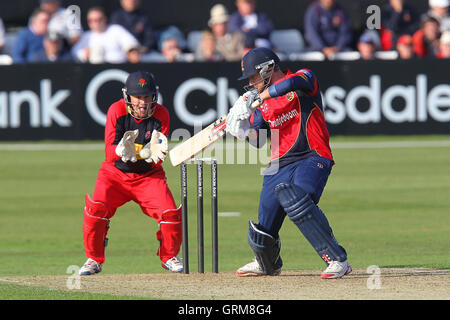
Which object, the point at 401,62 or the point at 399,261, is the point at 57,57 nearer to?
the point at 401,62

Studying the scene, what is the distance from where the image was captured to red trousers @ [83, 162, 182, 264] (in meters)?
8.70

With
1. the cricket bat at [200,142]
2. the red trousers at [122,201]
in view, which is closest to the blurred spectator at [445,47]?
the red trousers at [122,201]

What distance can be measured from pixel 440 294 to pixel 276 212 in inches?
61.8

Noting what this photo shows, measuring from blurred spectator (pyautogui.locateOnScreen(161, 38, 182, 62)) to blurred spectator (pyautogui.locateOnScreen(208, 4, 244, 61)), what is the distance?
796mm

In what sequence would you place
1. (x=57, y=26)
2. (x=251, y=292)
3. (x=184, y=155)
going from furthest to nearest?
(x=57, y=26), (x=184, y=155), (x=251, y=292)

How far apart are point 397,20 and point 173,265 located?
14.1 m

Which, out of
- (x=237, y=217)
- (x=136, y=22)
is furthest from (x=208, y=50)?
(x=237, y=217)

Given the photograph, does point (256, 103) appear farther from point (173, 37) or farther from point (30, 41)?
point (173, 37)

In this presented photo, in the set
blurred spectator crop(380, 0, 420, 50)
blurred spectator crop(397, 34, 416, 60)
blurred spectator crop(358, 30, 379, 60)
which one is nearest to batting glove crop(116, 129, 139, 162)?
blurred spectator crop(358, 30, 379, 60)

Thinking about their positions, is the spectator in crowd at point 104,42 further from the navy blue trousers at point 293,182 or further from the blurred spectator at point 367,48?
Answer: the navy blue trousers at point 293,182

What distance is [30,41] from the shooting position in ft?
65.5

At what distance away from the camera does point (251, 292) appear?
24.6ft
